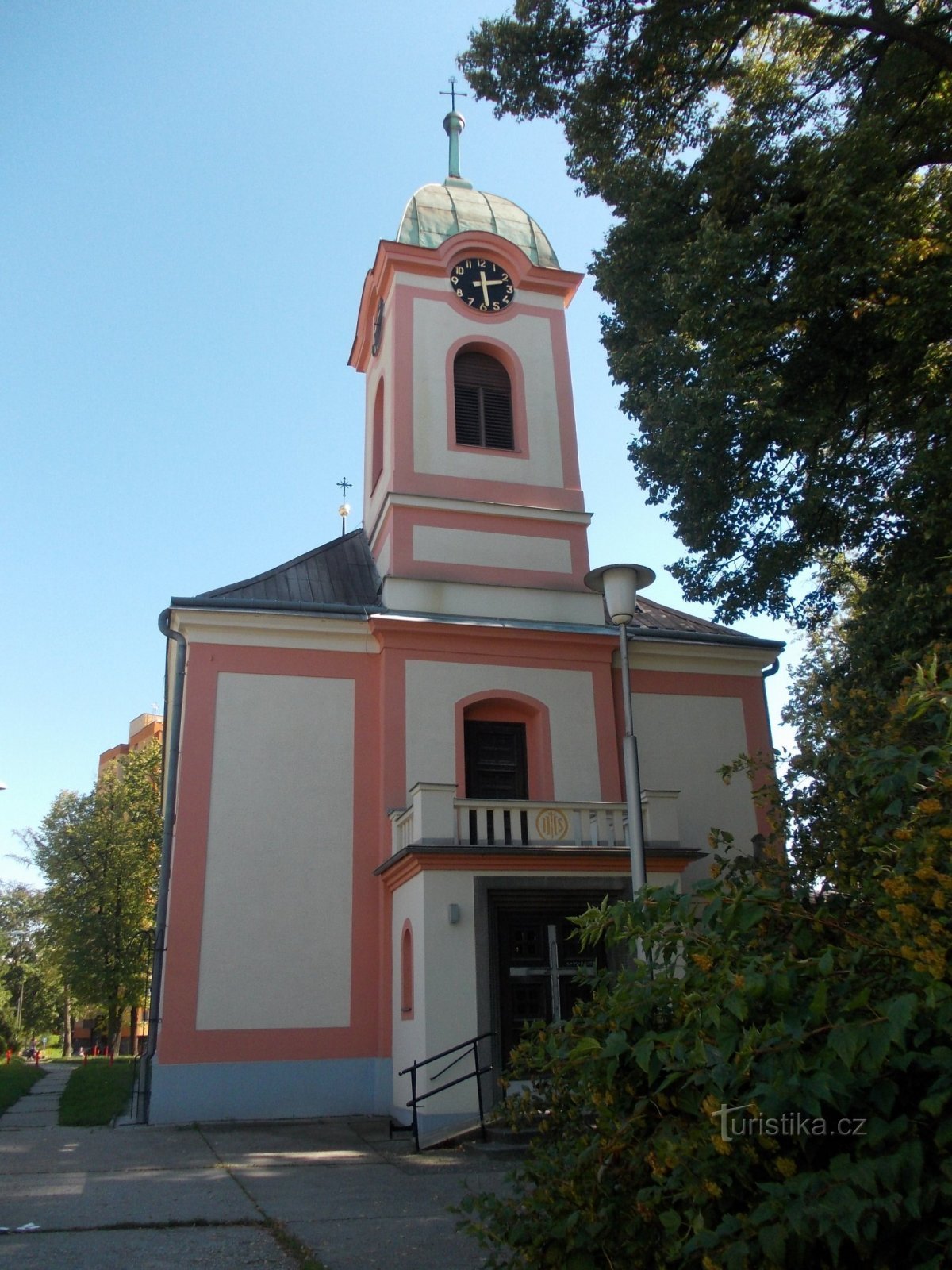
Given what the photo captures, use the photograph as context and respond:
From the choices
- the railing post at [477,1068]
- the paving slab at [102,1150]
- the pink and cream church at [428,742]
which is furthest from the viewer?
the pink and cream church at [428,742]

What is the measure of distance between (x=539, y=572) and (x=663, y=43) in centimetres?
799

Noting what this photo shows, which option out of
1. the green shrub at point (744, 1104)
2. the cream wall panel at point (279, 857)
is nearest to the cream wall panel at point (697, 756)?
the cream wall panel at point (279, 857)

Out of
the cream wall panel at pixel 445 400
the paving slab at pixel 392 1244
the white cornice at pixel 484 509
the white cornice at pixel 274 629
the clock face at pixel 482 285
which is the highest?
the clock face at pixel 482 285

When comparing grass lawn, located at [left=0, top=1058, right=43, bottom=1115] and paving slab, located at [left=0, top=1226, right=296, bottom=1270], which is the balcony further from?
grass lawn, located at [left=0, top=1058, right=43, bottom=1115]

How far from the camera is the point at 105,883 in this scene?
35.7m

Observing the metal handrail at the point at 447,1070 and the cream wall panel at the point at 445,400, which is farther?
the cream wall panel at the point at 445,400

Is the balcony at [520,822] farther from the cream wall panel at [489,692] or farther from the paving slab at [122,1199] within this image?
the paving slab at [122,1199]

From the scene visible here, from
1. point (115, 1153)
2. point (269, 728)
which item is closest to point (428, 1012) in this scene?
point (115, 1153)

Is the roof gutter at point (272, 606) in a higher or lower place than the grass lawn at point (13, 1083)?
higher

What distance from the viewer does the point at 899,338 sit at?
34.6 ft

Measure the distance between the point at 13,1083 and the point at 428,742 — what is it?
12.8 meters

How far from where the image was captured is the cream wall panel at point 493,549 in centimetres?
1711

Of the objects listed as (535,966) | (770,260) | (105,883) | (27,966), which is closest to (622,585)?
(770,260)

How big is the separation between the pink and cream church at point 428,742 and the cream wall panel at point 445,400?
0.05 metres
